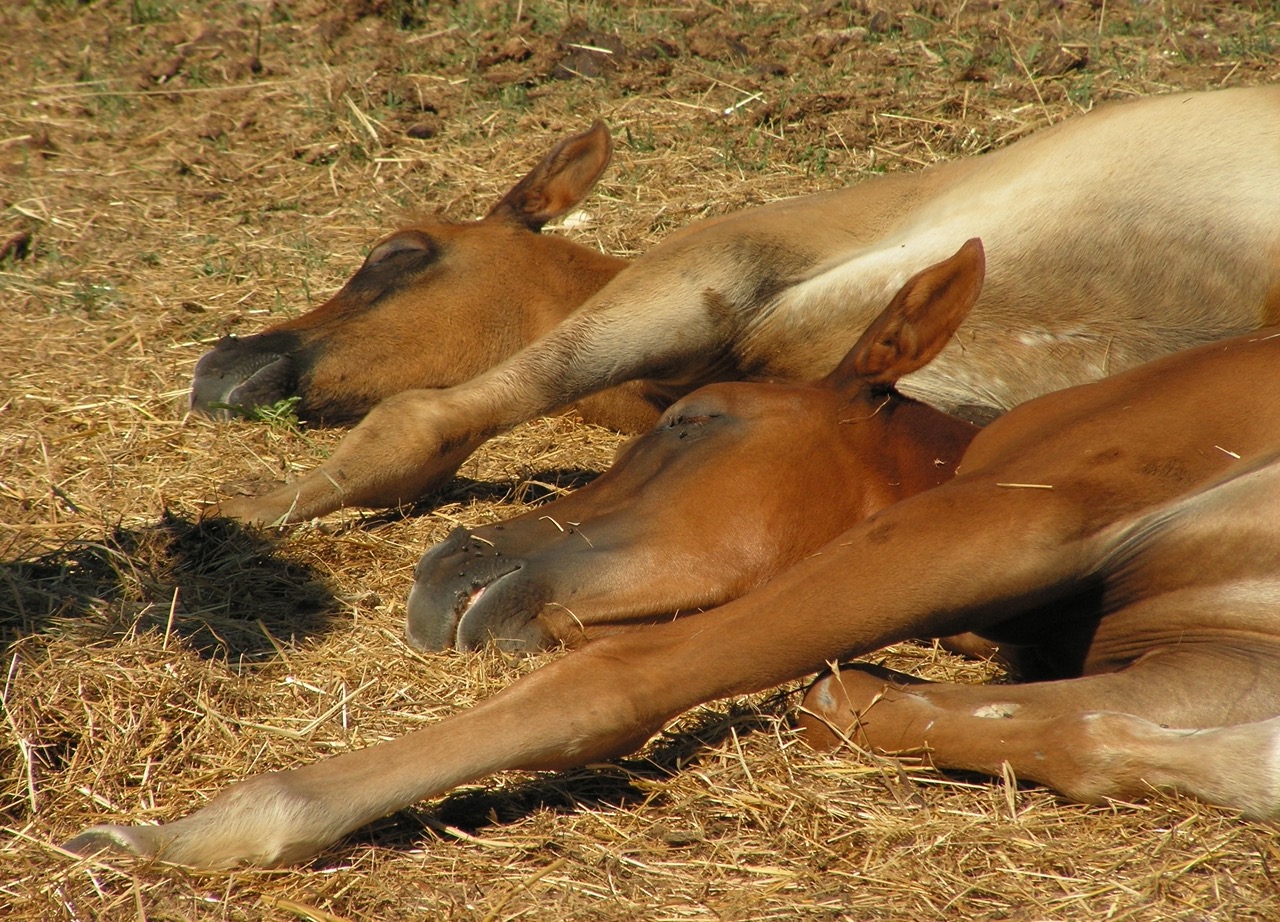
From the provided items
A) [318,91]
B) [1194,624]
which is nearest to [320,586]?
[1194,624]

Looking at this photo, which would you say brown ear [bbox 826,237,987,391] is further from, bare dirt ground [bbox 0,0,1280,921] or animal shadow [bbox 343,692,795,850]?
animal shadow [bbox 343,692,795,850]

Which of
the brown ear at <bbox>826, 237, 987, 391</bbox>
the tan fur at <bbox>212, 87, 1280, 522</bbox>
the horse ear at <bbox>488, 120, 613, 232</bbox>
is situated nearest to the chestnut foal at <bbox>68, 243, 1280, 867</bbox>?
the brown ear at <bbox>826, 237, 987, 391</bbox>

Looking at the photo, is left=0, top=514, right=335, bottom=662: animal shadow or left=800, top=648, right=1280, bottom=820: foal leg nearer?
left=800, top=648, right=1280, bottom=820: foal leg

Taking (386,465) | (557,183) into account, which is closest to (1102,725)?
(386,465)

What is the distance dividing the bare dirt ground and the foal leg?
54 millimetres

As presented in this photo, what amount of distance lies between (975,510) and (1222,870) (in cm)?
77

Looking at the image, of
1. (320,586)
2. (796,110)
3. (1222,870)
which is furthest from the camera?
(796,110)

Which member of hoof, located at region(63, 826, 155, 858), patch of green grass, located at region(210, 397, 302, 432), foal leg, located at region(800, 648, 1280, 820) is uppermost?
hoof, located at region(63, 826, 155, 858)

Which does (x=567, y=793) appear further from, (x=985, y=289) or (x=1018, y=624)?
(x=985, y=289)

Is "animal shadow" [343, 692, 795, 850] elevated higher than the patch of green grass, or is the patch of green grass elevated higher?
"animal shadow" [343, 692, 795, 850]

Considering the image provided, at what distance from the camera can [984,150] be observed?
627cm

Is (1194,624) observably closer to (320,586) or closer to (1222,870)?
(1222,870)

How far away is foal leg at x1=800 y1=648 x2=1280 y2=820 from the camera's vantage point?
234cm

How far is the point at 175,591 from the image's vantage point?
3.16 meters
